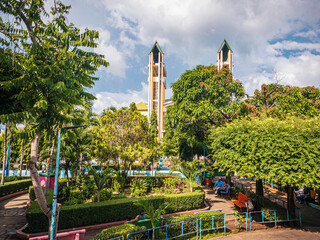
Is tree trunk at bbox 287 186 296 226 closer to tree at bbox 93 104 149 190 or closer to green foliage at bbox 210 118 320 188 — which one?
green foliage at bbox 210 118 320 188

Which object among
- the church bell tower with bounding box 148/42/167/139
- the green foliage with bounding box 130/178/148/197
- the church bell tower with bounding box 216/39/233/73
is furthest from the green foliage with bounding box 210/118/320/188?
the church bell tower with bounding box 216/39/233/73

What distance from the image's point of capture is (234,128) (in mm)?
13648

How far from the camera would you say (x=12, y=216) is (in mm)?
13000

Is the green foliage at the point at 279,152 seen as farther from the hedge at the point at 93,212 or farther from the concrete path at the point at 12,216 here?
the concrete path at the point at 12,216

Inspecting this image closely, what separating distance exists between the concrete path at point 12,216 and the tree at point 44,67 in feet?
15.1

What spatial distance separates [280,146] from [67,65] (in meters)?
10.8

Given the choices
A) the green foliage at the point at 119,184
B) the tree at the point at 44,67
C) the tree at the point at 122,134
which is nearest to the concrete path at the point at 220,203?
the tree at the point at 122,134

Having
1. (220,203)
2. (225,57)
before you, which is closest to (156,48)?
(225,57)

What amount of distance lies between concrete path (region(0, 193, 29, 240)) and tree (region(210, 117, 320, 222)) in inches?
488

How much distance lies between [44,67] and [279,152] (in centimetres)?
1130

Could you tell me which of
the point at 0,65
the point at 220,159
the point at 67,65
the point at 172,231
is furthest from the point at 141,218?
Result: the point at 0,65

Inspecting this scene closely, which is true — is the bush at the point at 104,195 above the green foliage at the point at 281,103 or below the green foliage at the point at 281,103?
below

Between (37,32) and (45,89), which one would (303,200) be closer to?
(45,89)

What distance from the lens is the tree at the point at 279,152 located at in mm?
10016
